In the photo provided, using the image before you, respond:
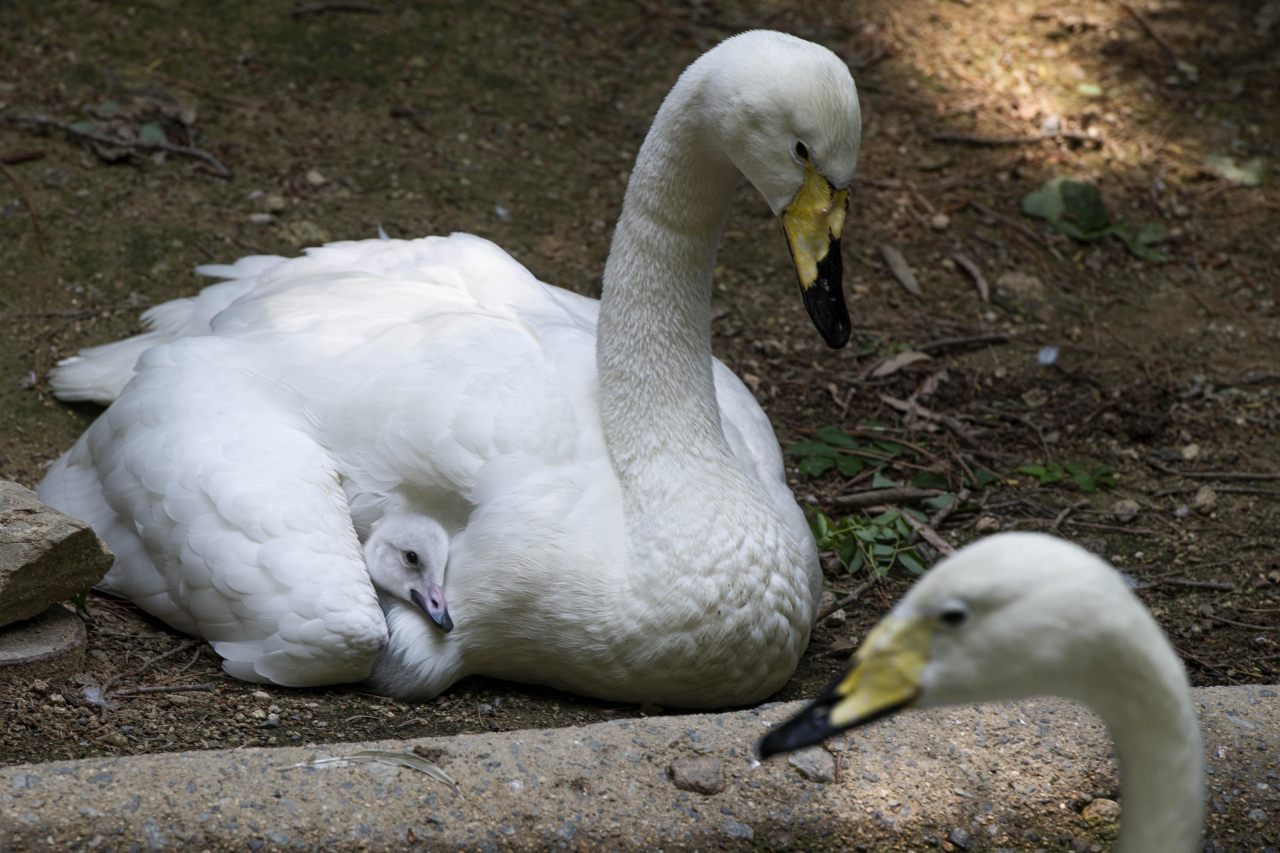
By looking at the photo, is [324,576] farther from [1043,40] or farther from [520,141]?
[1043,40]

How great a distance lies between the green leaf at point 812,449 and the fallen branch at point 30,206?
307 cm

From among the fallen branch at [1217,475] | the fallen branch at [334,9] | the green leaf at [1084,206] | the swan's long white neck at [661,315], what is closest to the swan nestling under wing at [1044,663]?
the swan's long white neck at [661,315]

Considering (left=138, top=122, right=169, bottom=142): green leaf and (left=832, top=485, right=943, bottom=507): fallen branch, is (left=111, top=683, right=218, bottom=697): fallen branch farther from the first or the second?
(left=138, top=122, right=169, bottom=142): green leaf

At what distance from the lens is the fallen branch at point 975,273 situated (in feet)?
18.1

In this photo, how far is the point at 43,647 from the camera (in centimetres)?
288

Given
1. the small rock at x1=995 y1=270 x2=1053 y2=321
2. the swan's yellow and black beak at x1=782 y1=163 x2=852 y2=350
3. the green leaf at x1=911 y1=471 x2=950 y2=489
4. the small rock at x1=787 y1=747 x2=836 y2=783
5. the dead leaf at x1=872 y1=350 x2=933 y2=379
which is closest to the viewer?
the small rock at x1=787 y1=747 x2=836 y2=783

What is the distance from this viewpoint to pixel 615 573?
3.00m

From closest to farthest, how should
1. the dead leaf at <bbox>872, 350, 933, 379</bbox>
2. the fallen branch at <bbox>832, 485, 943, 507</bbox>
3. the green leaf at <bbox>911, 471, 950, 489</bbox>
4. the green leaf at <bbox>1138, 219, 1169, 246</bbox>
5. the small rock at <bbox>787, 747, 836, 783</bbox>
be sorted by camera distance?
the small rock at <bbox>787, 747, 836, 783</bbox>
the fallen branch at <bbox>832, 485, 943, 507</bbox>
the green leaf at <bbox>911, 471, 950, 489</bbox>
the dead leaf at <bbox>872, 350, 933, 379</bbox>
the green leaf at <bbox>1138, 219, 1169, 246</bbox>

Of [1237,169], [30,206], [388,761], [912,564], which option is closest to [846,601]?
[912,564]

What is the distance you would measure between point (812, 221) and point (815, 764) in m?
1.27

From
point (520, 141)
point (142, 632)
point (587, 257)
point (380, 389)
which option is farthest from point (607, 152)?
point (142, 632)

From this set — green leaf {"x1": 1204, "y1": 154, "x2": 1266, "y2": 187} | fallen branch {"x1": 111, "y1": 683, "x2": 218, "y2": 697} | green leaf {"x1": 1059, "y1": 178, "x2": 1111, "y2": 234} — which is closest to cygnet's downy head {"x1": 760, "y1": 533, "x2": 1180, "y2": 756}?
fallen branch {"x1": 111, "y1": 683, "x2": 218, "y2": 697}

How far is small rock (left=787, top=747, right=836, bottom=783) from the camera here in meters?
2.63

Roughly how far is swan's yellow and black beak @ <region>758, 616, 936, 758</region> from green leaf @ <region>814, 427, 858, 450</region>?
2.71 meters
